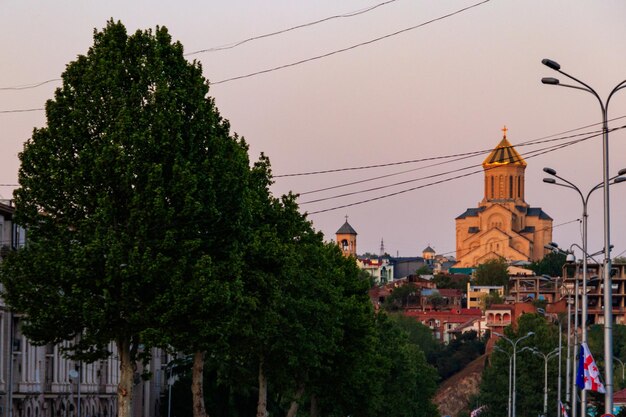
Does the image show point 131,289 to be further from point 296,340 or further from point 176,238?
point 296,340

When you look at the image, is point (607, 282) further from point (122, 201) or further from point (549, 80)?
point (122, 201)

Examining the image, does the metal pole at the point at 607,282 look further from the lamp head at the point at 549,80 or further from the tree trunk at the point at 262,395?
the tree trunk at the point at 262,395

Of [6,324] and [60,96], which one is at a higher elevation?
[60,96]

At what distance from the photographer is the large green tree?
47.1 m

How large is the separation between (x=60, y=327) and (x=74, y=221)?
11.0 ft

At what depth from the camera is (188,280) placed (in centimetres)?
4784

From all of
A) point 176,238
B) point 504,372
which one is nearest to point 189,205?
point 176,238

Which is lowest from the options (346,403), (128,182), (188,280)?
(346,403)

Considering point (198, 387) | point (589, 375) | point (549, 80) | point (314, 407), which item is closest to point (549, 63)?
point (549, 80)

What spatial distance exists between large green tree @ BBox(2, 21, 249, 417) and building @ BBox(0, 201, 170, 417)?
1131cm

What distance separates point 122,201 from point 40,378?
31.2 meters

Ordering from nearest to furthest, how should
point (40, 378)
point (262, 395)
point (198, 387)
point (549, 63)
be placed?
point (549, 63) → point (198, 387) → point (262, 395) → point (40, 378)

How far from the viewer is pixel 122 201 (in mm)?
48125

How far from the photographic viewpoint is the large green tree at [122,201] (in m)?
47.1
